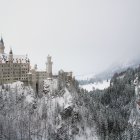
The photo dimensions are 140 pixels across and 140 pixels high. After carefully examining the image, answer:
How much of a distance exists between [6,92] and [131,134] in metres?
86.1

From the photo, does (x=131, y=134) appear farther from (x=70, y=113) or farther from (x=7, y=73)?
(x=7, y=73)

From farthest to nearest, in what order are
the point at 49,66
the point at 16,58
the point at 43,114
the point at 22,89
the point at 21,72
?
1. the point at 16,58
2. the point at 49,66
3. the point at 21,72
4. the point at 22,89
5. the point at 43,114

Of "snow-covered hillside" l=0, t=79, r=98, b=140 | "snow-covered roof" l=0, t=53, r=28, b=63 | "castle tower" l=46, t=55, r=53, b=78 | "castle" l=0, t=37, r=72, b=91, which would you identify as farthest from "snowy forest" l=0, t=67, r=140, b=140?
"snow-covered roof" l=0, t=53, r=28, b=63

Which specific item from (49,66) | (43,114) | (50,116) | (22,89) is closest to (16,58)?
(49,66)

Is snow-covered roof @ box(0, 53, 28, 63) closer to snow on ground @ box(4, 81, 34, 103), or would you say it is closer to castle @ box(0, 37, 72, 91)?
castle @ box(0, 37, 72, 91)

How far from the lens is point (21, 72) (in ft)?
600

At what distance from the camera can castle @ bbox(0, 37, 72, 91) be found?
17725 cm

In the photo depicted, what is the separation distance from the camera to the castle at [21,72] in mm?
177250

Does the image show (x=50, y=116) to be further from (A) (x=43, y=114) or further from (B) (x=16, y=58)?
(B) (x=16, y=58)

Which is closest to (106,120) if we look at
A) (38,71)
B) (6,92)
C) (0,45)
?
(38,71)

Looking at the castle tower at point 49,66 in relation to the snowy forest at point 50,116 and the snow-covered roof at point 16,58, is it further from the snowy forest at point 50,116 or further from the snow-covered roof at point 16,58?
the snow-covered roof at point 16,58

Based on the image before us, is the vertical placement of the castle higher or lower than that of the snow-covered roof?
lower

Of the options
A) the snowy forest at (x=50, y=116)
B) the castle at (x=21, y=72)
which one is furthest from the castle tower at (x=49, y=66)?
the snowy forest at (x=50, y=116)

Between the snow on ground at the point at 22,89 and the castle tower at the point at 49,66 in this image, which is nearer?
the snow on ground at the point at 22,89
